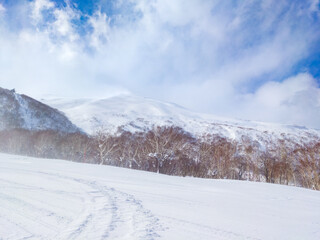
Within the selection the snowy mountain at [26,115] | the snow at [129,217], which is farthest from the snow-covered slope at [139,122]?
the snow at [129,217]

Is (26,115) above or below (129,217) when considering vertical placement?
above

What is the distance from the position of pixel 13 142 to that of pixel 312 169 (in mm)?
67970

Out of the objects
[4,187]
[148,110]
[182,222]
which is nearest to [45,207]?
[4,187]

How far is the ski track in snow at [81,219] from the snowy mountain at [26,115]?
82.6m

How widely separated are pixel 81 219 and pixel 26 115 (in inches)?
3964

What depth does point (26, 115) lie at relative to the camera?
86.8 metres

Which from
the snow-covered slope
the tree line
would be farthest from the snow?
the snow-covered slope

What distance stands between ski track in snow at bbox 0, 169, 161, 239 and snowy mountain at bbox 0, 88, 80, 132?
271 feet

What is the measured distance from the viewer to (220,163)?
4428cm

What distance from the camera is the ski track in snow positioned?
3320 millimetres

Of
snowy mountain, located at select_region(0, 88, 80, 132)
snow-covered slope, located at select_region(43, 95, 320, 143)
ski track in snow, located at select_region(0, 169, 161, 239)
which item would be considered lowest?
ski track in snow, located at select_region(0, 169, 161, 239)

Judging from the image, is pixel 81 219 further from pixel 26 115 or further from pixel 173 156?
pixel 26 115

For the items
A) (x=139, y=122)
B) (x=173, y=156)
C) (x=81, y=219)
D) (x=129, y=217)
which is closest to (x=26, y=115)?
(x=139, y=122)

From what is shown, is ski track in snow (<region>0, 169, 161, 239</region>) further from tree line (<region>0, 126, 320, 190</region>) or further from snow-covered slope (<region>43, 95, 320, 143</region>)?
snow-covered slope (<region>43, 95, 320, 143</region>)
